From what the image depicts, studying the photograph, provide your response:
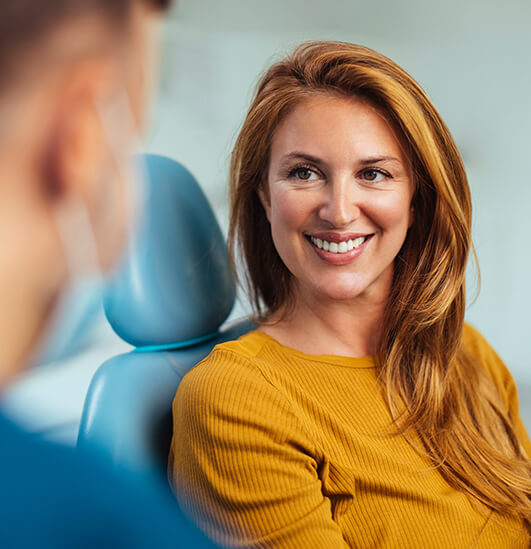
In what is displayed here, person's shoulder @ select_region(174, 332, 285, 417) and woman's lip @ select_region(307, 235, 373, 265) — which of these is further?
woman's lip @ select_region(307, 235, 373, 265)

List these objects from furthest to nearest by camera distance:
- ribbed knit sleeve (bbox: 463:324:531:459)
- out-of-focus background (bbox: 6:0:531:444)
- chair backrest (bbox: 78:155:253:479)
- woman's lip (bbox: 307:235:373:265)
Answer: out-of-focus background (bbox: 6:0:531:444) → ribbed knit sleeve (bbox: 463:324:531:459) → woman's lip (bbox: 307:235:373:265) → chair backrest (bbox: 78:155:253:479)

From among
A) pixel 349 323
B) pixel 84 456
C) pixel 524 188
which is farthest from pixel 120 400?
pixel 524 188

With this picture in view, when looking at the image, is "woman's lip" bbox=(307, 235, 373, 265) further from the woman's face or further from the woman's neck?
the woman's neck

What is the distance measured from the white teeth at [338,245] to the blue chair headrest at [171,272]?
21 cm

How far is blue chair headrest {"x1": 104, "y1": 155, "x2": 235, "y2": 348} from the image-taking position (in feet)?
3.10

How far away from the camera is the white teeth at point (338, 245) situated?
0.97m

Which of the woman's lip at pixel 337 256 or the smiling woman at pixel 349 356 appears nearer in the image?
the smiling woman at pixel 349 356

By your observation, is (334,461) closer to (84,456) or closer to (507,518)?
(507,518)

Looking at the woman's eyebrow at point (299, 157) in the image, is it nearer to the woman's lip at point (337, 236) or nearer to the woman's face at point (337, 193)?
the woman's face at point (337, 193)

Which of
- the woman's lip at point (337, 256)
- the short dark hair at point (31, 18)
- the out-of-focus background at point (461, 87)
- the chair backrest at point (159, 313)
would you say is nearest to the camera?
the short dark hair at point (31, 18)

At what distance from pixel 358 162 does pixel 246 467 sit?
479 mm

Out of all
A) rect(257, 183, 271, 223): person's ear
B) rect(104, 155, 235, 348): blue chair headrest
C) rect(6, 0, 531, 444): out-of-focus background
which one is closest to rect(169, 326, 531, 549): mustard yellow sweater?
rect(104, 155, 235, 348): blue chair headrest

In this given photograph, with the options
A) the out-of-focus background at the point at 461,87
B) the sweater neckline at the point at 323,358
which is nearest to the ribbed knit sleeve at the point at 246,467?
the sweater neckline at the point at 323,358

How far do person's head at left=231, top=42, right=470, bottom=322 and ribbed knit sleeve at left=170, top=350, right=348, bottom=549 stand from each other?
0.87 ft
